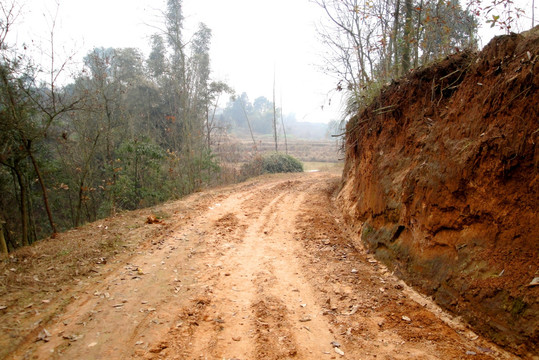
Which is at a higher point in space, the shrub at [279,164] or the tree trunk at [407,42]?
the tree trunk at [407,42]

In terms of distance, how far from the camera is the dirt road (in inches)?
124

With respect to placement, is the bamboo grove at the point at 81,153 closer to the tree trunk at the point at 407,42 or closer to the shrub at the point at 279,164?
the shrub at the point at 279,164

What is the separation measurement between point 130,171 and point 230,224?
26.1 ft

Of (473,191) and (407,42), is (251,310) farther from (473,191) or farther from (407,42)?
(407,42)

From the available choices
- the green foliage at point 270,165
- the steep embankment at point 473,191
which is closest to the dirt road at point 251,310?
the steep embankment at point 473,191

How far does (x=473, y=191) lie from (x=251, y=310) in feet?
10.2

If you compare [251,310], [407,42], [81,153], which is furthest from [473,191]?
[81,153]

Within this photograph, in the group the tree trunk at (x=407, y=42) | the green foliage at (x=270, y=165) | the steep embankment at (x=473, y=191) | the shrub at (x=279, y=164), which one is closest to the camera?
the steep embankment at (x=473, y=191)

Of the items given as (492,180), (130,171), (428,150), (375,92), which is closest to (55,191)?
(130,171)

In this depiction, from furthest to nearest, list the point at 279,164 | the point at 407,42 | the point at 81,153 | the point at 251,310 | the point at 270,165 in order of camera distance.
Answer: the point at 279,164, the point at 270,165, the point at 81,153, the point at 407,42, the point at 251,310

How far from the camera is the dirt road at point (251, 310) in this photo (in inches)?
124

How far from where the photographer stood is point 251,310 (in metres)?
3.95

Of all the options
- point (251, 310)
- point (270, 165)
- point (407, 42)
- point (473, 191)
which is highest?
point (407, 42)

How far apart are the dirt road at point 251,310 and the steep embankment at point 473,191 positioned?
0.34m
